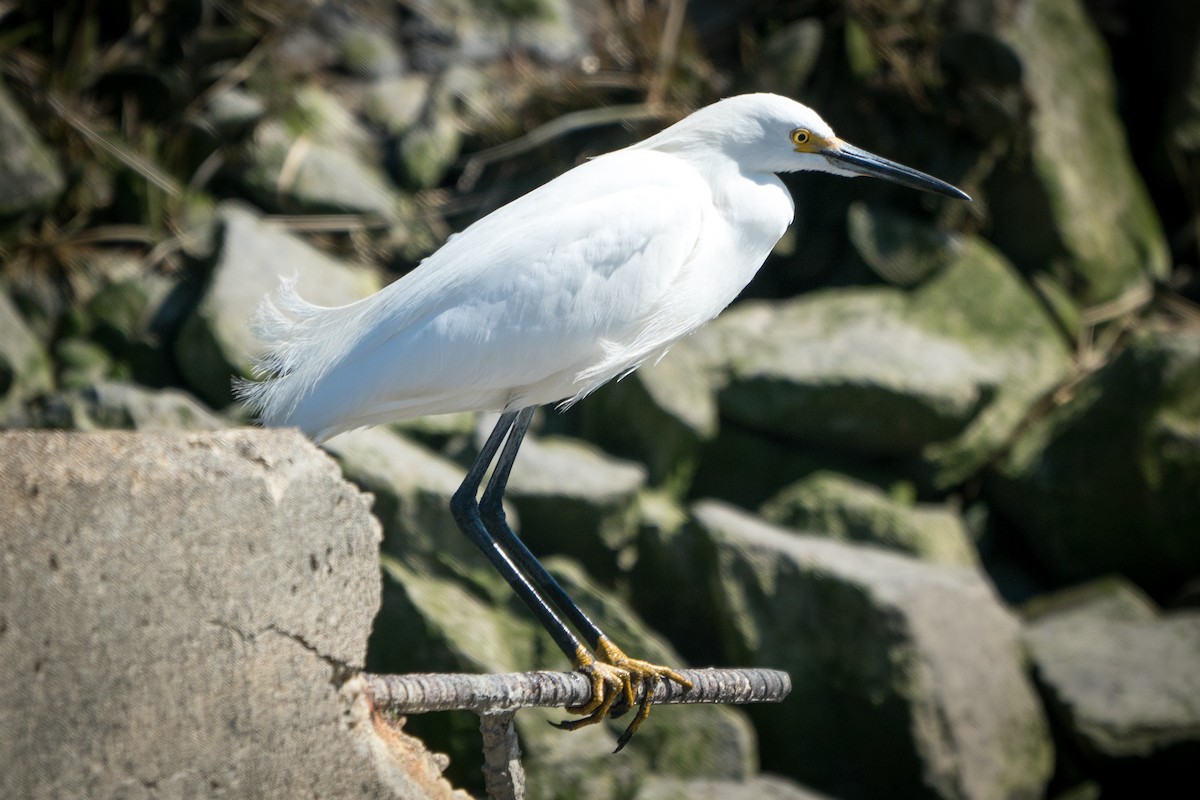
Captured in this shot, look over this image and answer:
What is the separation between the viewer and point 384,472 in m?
4.69

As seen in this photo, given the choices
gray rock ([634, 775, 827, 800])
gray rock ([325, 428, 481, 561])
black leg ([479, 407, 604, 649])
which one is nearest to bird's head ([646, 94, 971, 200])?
black leg ([479, 407, 604, 649])

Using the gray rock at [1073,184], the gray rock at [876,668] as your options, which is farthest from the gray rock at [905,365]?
the gray rock at [876,668]

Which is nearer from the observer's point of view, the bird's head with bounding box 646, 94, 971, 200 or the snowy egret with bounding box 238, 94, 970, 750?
the snowy egret with bounding box 238, 94, 970, 750

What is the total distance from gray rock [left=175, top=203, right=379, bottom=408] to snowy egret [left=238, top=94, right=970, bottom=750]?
7.08ft

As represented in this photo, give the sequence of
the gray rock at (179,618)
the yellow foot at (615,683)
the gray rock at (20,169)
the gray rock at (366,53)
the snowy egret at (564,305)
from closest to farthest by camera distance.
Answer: the gray rock at (179,618) < the yellow foot at (615,683) < the snowy egret at (564,305) < the gray rock at (20,169) < the gray rock at (366,53)

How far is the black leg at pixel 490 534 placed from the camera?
3068 millimetres

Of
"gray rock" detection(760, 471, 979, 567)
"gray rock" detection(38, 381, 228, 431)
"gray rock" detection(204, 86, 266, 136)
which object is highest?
"gray rock" detection(204, 86, 266, 136)

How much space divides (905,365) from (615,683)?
3.56 metres

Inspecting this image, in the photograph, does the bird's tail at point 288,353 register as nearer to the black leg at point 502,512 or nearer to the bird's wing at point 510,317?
the bird's wing at point 510,317

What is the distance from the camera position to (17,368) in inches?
207

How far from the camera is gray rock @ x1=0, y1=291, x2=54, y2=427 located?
5.16 m

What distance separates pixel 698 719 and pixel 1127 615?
2.18 meters

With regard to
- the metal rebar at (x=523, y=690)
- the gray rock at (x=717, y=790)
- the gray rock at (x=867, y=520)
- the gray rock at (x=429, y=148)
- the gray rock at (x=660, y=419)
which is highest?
the metal rebar at (x=523, y=690)

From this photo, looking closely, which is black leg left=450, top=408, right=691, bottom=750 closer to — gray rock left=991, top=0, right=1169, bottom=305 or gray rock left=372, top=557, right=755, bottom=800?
gray rock left=372, top=557, right=755, bottom=800
